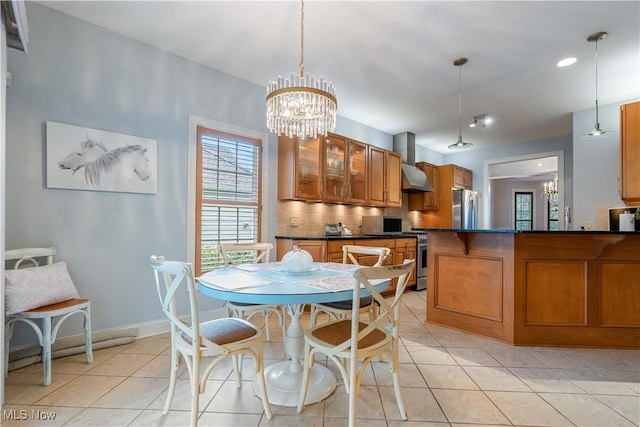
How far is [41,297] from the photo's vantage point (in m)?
2.02

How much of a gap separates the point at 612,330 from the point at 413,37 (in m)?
3.05

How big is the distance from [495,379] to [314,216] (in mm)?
2806

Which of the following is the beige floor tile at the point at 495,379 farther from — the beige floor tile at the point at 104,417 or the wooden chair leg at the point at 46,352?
the wooden chair leg at the point at 46,352

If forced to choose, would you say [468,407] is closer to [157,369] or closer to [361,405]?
[361,405]

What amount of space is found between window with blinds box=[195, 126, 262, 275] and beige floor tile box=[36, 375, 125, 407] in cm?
125

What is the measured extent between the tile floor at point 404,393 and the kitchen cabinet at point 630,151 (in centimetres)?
167

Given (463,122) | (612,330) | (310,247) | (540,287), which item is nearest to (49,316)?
(310,247)

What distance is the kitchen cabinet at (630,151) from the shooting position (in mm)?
3090

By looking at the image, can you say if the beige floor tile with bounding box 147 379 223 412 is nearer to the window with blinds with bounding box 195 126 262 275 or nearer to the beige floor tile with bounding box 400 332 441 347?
the window with blinds with bounding box 195 126 262 275

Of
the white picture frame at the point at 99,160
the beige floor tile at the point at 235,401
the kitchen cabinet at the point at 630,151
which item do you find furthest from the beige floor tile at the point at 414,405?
the kitchen cabinet at the point at 630,151

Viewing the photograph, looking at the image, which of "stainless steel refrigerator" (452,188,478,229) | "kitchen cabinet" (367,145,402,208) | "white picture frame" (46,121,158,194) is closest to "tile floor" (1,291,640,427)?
"white picture frame" (46,121,158,194)

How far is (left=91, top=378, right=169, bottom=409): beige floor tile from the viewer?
1.71 m

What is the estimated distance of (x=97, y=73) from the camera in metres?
2.51

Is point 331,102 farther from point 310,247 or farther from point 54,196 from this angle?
point 54,196
